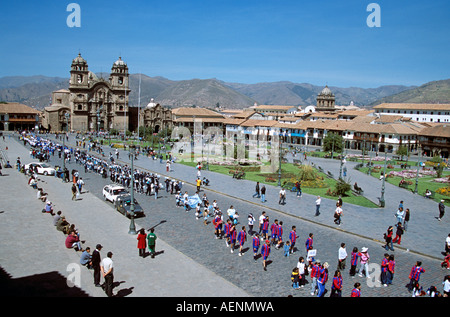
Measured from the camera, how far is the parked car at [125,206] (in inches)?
742

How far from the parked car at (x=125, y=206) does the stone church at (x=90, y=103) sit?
6441 centimetres

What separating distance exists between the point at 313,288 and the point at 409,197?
63.9 feet

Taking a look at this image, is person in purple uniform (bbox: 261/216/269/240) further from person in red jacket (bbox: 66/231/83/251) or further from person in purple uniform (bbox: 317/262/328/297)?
person in red jacket (bbox: 66/231/83/251)

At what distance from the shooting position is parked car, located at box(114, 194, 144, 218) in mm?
18844

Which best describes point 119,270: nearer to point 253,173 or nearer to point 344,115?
point 253,173

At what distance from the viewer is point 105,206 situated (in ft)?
67.8

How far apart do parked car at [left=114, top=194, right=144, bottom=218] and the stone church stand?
6441 centimetres

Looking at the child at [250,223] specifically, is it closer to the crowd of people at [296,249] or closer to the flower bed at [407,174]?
the crowd of people at [296,249]

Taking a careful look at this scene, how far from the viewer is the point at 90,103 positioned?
84.8m

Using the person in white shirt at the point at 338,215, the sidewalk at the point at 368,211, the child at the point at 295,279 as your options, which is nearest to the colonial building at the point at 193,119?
the sidewalk at the point at 368,211
